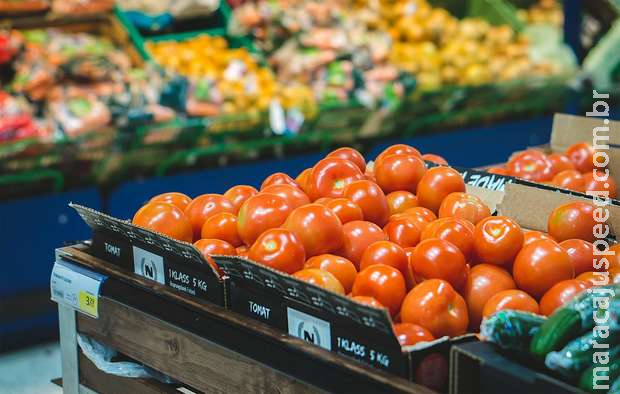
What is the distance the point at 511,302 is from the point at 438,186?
510 millimetres

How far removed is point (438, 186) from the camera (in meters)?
2.08

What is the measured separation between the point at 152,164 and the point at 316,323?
277 cm

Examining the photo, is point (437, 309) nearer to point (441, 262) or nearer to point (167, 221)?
point (441, 262)

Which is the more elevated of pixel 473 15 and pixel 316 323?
pixel 473 15

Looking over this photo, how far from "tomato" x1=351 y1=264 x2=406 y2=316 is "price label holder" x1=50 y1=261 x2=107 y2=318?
0.64 metres

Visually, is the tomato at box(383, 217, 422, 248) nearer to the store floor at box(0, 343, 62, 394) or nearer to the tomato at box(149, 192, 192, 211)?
the tomato at box(149, 192, 192, 211)

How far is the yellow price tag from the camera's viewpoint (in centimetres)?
205

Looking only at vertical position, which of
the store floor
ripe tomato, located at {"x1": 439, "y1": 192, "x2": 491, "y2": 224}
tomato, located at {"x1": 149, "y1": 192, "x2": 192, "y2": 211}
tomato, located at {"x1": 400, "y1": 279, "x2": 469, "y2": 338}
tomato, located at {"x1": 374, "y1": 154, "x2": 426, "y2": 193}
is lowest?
the store floor

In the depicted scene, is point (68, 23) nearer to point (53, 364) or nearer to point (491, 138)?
point (53, 364)

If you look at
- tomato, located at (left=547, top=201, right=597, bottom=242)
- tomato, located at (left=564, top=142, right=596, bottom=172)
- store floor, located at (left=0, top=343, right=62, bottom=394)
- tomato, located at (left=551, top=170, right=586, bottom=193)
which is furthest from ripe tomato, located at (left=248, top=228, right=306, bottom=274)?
store floor, located at (left=0, top=343, right=62, bottom=394)

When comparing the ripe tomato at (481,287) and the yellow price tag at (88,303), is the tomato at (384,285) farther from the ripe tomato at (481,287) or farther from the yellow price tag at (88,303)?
the yellow price tag at (88,303)

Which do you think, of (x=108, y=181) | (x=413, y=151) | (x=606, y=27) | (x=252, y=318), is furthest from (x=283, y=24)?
(x=252, y=318)

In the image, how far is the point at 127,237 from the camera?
200cm

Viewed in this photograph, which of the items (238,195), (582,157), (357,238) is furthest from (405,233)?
(582,157)
